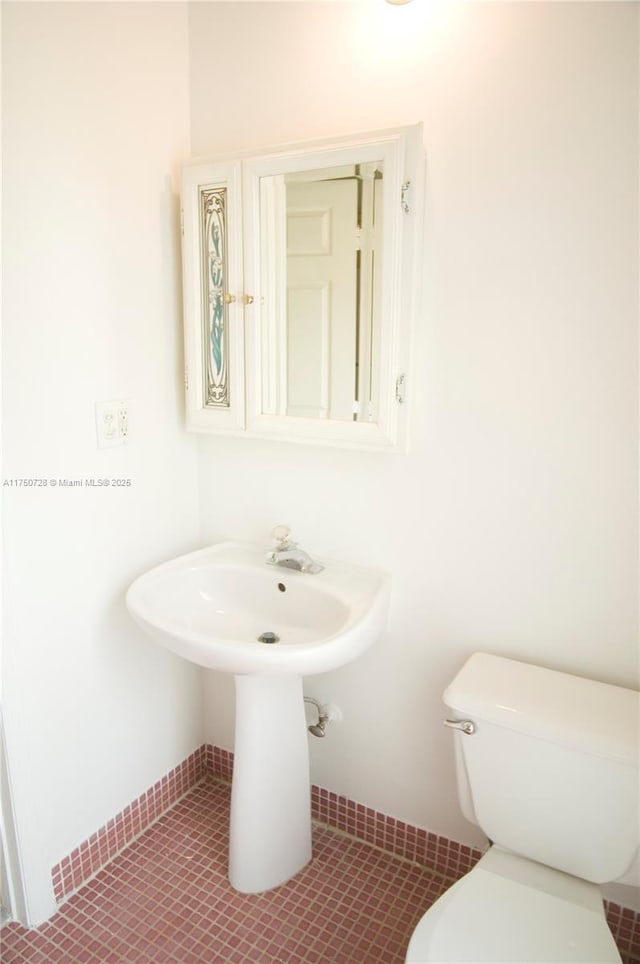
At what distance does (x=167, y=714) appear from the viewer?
1.94m

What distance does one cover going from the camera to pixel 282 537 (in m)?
1.66

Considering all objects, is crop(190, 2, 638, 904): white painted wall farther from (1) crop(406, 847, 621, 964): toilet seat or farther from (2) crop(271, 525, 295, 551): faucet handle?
(1) crop(406, 847, 621, 964): toilet seat

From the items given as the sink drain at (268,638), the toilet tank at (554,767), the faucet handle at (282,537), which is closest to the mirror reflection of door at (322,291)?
the faucet handle at (282,537)

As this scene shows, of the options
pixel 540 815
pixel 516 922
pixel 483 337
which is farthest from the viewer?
pixel 483 337

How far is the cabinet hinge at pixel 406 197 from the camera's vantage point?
4.50 feet

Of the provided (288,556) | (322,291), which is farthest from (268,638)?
(322,291)

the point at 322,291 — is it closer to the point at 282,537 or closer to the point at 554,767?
the point at 282,537

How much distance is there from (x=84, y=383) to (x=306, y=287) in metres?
0.60

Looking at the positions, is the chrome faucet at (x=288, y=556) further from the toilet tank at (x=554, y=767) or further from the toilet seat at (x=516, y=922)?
the toilet seat at (x=516, y=922)

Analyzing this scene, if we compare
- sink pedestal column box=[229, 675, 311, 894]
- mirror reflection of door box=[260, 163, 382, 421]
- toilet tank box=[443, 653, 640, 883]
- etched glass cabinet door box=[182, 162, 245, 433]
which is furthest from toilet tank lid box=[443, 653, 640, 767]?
etched glass cabinet door box=[182, 162, 245, 433]

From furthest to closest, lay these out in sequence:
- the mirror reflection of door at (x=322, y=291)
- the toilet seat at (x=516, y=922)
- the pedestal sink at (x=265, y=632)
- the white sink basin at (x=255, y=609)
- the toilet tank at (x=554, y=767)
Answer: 1. the pedestal sink at (x=265, y=632)
2. the mirror reflection of door at (x=322, y=291)
3. the white sink basin at (x=255, y=609)
4. the toilet tank at (x=554, y=767)
5. the toilet seat at (x=516, y=922)

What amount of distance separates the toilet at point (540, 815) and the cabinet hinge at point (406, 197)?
3.51 feet

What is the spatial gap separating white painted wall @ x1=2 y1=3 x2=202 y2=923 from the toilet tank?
3.13 ft

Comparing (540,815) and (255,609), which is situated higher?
(255,609)
